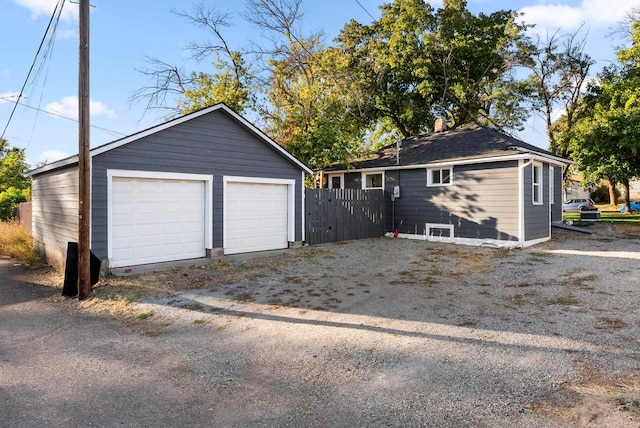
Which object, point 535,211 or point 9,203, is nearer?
point 535,211

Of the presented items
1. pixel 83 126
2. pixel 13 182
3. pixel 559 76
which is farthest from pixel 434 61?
pixel 13 182

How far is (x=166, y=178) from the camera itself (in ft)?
30.1

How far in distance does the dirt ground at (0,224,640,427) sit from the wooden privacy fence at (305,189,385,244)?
15.2 feet

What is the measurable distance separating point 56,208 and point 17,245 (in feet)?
9.77

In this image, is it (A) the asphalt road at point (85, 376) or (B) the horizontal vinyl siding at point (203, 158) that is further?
(B) the horizontal vinyl siding at point (203, 158)

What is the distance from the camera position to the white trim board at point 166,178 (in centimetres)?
820

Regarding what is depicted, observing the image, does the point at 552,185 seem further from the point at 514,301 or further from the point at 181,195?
the point at 181,195

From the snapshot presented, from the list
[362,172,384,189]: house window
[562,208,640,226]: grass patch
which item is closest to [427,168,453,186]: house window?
[362,172,384,189]: house window

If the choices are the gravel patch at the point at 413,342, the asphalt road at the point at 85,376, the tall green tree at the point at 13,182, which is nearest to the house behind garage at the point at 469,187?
the gravel patch at the point at 413,342

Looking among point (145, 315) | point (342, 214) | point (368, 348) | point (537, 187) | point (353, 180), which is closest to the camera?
point (368, 348)

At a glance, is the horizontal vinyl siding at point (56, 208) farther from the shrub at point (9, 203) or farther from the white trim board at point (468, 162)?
the white trim board at point (468, 162)

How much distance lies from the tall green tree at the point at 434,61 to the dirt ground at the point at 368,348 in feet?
58.4

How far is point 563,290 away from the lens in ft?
21.6

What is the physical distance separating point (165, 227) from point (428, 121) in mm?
20389
